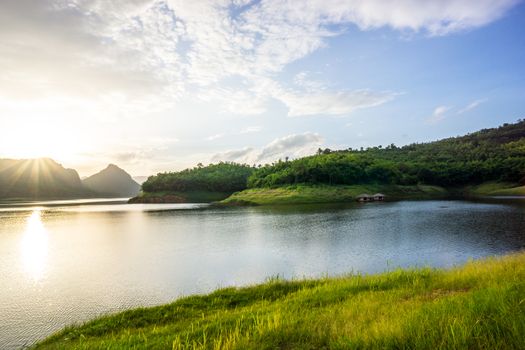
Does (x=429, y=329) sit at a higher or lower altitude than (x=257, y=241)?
higher

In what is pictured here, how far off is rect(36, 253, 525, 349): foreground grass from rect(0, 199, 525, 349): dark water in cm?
603

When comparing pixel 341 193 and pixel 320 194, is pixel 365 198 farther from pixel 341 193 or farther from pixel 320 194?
pixel 320 194

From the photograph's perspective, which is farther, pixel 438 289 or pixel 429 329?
pixel 438 289

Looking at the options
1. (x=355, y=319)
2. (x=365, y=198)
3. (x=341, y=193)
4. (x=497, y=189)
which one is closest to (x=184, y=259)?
(x=355, y=319)

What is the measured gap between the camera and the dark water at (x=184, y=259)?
23.4m

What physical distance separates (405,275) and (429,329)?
42.7 feet

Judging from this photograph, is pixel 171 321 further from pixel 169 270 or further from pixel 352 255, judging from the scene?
pixel 352 255

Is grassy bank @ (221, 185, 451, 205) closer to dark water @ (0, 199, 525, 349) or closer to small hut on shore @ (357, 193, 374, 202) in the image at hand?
small hut on shore @ (357, 193, 374, 202)

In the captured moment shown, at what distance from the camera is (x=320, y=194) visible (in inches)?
5871

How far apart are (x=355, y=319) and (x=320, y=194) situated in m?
141

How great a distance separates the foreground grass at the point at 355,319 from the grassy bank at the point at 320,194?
12191 centimetres

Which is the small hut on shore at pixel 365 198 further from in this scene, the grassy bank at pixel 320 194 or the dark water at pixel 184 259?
the dark water at pixel 184 259

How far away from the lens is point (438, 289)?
15.3 meters

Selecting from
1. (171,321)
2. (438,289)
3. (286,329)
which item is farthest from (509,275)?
(171,321)
